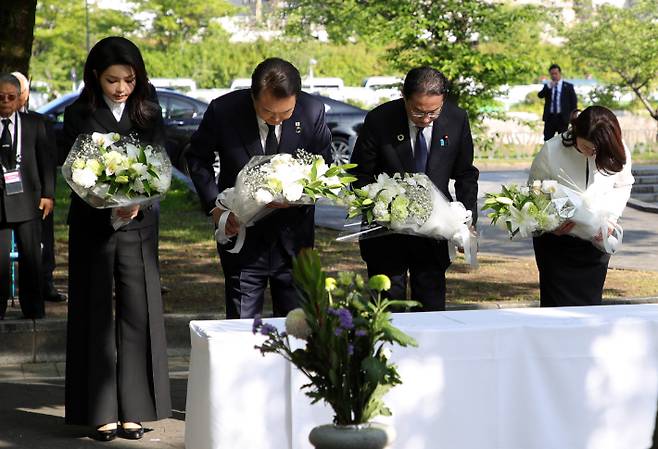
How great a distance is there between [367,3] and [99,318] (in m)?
19.5

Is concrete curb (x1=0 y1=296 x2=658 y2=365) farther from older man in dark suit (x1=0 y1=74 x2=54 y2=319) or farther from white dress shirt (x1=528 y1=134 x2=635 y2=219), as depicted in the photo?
white dress shirt (x1=528 y1=134 x2=635 y2=219)

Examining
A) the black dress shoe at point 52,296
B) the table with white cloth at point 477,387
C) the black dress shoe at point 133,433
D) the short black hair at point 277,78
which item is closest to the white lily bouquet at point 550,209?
the table with white cloth at point 477,387

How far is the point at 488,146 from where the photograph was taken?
26.0 m

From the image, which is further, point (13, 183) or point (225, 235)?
point (13, 183)

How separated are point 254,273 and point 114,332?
85 cm

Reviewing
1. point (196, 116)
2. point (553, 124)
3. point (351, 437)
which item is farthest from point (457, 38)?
point (351, 437)

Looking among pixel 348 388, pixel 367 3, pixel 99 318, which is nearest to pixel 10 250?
pixel 99 318

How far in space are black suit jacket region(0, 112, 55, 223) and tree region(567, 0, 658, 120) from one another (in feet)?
77.3

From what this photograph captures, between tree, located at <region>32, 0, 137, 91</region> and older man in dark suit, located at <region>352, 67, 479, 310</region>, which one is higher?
tree, located at <region>32, 0, 137, 91</region>

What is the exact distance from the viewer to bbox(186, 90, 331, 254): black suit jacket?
6.43m

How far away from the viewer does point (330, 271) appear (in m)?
11.4

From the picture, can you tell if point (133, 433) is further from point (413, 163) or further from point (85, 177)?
point (413, 163)

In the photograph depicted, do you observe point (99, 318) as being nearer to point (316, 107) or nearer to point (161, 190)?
point (161, 190)

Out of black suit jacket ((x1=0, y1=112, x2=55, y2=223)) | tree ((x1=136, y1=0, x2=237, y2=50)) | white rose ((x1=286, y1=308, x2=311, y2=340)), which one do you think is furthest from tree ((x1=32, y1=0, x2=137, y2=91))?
white rose ((x1=286, y1=308, x2=311, y2=340))
